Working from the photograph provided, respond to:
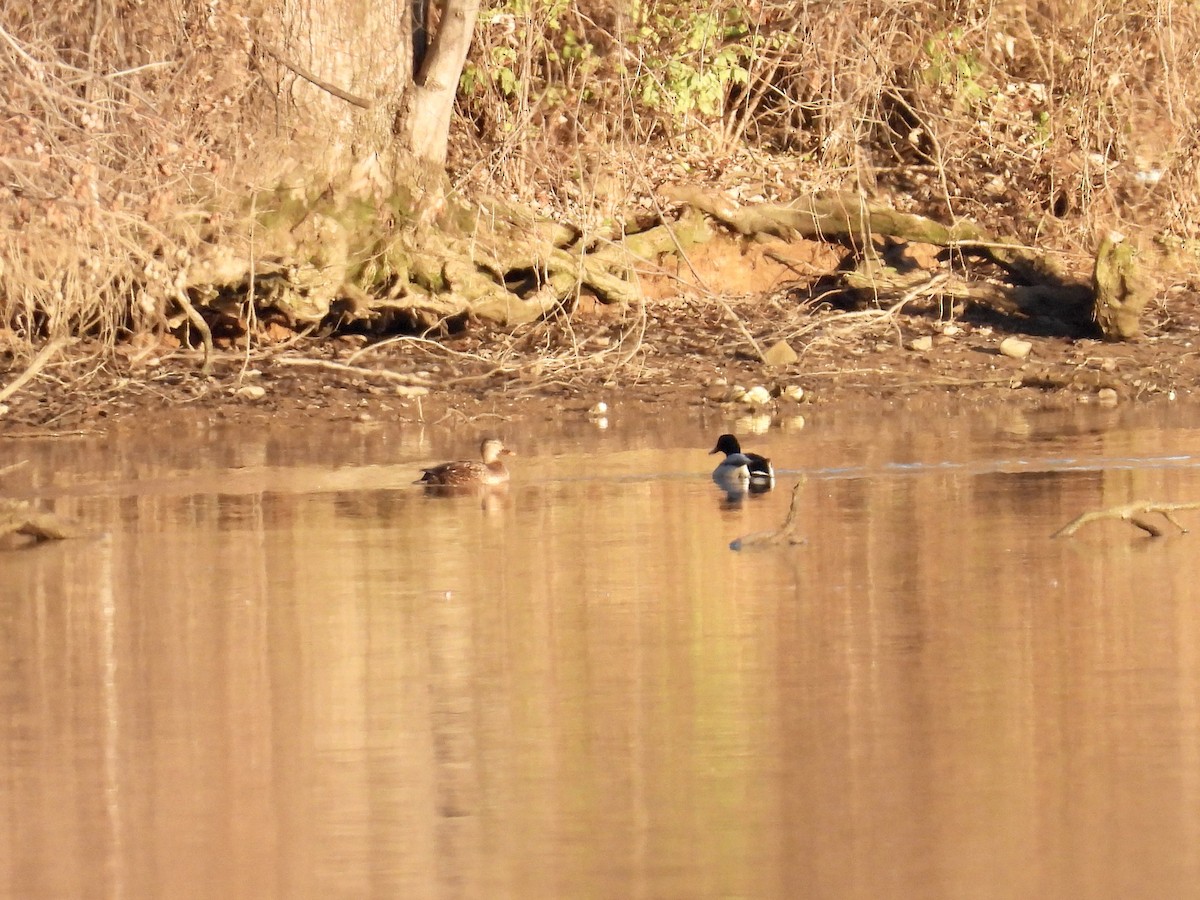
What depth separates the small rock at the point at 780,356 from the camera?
17438 millimetres

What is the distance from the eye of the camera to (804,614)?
8086mm

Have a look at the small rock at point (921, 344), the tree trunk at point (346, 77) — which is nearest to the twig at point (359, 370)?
the tree trunk at point (346, 77)

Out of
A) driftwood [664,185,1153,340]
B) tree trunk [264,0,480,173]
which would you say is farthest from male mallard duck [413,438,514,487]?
driftwood [664,185,1153,340]

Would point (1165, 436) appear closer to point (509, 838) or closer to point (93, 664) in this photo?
point (93, 664)

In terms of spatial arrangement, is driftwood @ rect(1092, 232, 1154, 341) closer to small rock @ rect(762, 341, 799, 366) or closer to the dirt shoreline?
the dirt shoreline

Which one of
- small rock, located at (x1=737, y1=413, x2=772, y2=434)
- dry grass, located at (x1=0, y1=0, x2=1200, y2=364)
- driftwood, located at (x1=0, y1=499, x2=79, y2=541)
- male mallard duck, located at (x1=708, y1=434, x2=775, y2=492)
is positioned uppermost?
dry grass, located at (x1=0, y1=0, x2=1200, y2=364)

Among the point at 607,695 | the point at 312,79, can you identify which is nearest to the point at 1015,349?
the point at 312,79

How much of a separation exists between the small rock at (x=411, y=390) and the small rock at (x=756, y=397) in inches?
91.5

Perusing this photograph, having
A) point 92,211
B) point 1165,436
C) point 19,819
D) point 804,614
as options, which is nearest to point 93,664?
point 19,819

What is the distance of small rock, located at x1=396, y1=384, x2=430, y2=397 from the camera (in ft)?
54.4

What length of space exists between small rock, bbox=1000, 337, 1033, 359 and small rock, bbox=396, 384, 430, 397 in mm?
4558

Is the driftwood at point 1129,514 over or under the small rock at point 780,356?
under

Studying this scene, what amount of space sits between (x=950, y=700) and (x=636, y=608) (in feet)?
6.39

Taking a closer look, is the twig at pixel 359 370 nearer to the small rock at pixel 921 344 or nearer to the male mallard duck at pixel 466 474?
the small rock at pixel 921 344
